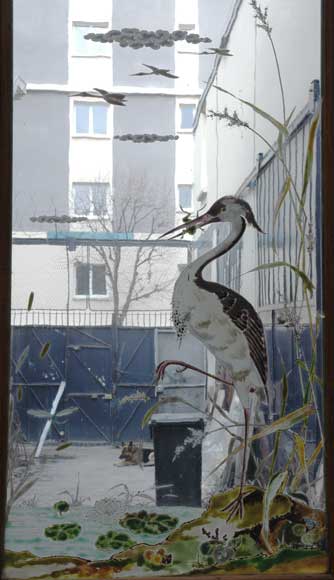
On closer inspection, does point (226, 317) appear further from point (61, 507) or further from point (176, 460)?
point (61, 507)

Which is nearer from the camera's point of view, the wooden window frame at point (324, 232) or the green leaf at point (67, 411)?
the wooden window frame at point (324, 232)

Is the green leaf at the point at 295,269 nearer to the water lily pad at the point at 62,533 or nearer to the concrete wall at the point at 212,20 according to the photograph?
the concrete wall at the point at 212,20

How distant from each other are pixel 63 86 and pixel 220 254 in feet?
2.73

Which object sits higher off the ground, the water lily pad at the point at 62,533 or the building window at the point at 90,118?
the building window at the point at 90,118

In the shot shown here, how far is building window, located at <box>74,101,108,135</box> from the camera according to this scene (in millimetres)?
2859

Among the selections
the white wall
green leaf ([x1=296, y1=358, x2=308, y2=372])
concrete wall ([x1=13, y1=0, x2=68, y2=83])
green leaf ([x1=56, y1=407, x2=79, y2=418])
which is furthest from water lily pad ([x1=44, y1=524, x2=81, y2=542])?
concrete wall ([x1=13, y1=0, x2=68, y2=83])

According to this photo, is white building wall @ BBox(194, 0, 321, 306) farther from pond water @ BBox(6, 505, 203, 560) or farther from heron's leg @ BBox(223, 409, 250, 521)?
pond water @ BBox(6, 505, 203, 560)

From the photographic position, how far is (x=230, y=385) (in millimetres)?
2883

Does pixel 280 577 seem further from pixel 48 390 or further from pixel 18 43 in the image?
pixel 18 43

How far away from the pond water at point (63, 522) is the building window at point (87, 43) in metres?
1.63

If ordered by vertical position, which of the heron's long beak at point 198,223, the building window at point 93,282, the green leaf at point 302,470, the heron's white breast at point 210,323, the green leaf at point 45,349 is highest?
the heron's long beak at point 198,223

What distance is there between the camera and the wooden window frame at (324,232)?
108 inches

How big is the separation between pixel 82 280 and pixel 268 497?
3.38 ft

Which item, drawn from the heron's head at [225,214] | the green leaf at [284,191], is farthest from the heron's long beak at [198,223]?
the green leaf at [284,191]
